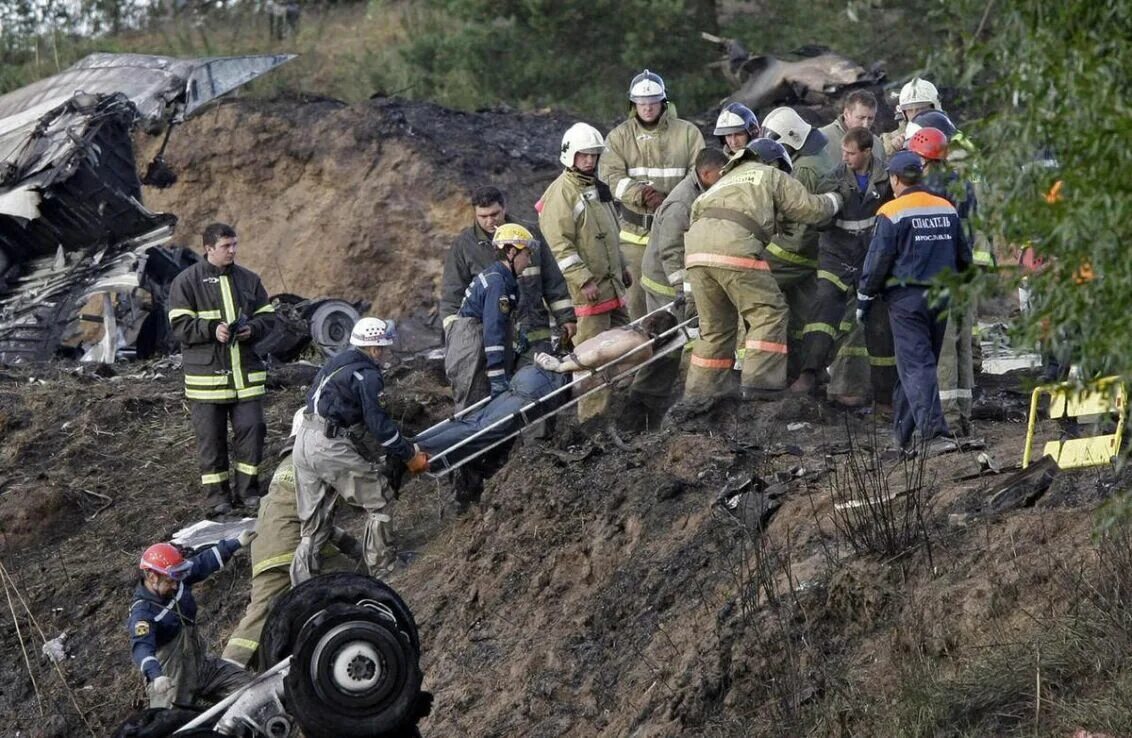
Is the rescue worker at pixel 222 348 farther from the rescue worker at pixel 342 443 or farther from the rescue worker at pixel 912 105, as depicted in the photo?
the rescue worker at pixel 912 105

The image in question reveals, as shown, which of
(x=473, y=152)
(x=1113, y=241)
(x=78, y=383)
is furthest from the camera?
(x=473, y=152)

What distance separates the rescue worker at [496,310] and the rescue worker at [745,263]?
1080 millimetres

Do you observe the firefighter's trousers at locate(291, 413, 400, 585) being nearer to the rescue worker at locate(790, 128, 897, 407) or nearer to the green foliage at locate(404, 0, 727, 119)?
the rescue worker at locate(790, 128, 897, 407)

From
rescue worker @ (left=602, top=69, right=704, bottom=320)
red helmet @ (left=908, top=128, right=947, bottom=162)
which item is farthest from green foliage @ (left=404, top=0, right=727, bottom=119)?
red helmet @ (left=908, top=128, right=947, bottom=162)

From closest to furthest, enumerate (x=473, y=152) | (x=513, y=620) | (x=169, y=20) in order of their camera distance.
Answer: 1. (x=513, y=620)
2. (x=473, y=152)
3. (x=169, y=20)

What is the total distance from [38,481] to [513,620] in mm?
5315

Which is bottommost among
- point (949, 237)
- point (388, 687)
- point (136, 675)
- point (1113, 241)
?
point (136, 675)

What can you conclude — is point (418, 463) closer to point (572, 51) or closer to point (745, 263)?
point (745, 263)

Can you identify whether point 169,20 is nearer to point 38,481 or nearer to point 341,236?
point 341,236

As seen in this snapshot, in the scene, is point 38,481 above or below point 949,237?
below

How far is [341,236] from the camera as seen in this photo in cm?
1967

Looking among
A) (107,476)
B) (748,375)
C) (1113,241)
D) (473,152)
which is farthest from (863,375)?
(473,152)

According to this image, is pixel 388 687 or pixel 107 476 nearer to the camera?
pixel 388 687

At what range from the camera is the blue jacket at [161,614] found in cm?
916
